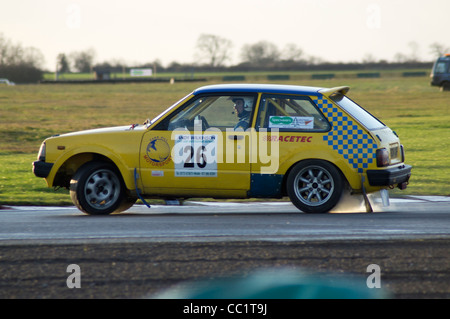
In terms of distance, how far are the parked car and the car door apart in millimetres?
47764

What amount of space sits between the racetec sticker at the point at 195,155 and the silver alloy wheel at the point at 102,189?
2.64 feet

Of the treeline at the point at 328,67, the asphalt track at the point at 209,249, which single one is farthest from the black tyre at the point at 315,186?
the treeline at the point at 328,67

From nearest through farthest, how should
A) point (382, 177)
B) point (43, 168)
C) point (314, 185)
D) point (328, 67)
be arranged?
point (382, 177) → point (314, 185) → point (43, 168) → point (328, 67)

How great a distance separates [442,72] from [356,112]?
4754 cm

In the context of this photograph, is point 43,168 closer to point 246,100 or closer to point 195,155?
point 195,155

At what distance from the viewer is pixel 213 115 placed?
8922 mm

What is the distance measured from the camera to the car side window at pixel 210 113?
29.2 feet

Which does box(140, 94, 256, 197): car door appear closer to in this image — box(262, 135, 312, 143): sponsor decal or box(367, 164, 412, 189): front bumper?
box(262, 135, 312, 143): sponsor decal

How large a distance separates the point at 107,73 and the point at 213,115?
103m

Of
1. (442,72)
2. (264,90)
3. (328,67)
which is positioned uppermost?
(328,67)

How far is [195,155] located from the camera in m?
8.78

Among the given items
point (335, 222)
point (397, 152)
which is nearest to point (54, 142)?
point (335, 222)

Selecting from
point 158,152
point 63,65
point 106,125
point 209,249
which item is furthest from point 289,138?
point 63,65
